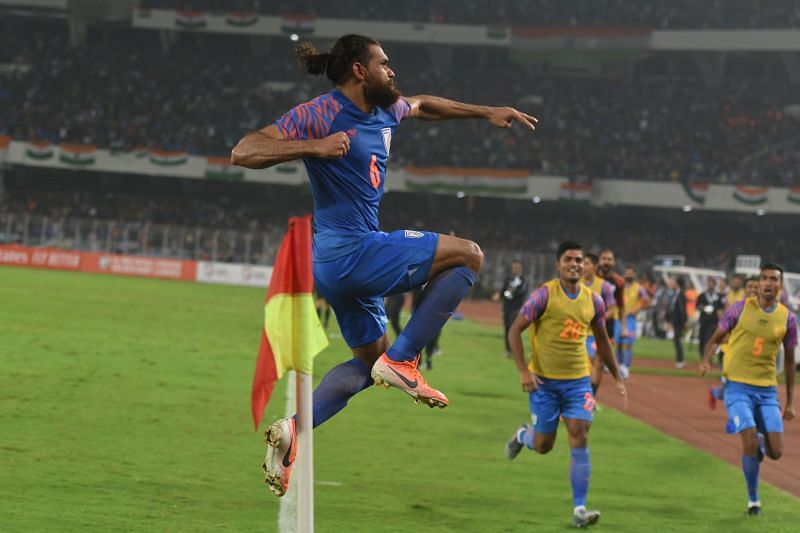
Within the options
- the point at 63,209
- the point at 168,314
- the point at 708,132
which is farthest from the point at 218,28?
the point at 168,314

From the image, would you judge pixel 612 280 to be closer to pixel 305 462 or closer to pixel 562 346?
pixel 562 346

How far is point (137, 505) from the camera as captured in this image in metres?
8.97

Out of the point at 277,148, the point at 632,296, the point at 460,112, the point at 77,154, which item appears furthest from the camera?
the point at 77,154

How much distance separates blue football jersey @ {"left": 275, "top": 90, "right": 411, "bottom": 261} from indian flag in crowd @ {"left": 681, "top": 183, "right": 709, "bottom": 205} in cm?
5111

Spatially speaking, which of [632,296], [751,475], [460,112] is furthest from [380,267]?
[632,296]

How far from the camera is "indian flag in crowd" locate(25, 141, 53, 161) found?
5959 cm

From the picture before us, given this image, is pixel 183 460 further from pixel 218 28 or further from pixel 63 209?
pixel 218 28

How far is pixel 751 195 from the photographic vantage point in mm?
54531

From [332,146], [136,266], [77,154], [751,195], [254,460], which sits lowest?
[254,460]

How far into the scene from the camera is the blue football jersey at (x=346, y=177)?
6.00 m

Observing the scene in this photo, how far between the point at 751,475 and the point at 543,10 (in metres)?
57.0

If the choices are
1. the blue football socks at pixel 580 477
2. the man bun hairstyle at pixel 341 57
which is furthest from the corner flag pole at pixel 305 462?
the blue football socks at pixel 580 477

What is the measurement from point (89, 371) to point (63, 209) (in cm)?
4475

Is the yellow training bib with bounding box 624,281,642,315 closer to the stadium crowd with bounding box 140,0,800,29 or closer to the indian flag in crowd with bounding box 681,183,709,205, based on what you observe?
the indian flag in crowd with bounding box 681,183,709,205
